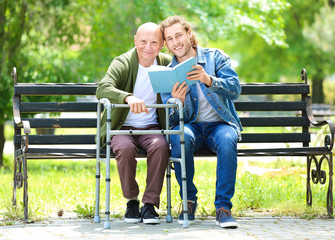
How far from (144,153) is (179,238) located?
3.33ft

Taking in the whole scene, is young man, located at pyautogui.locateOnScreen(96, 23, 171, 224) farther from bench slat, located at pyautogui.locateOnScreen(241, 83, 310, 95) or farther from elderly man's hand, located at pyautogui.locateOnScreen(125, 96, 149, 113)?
bench slat, located at pyautogui.locateOnScreen(241, 83, 310, 95)

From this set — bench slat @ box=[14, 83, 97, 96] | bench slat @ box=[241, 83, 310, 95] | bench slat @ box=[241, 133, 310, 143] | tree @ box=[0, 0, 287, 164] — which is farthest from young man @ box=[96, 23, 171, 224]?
tree @ box=[0, 0, 287, 164]

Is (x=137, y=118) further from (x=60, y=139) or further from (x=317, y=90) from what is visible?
(x=317, y=90)

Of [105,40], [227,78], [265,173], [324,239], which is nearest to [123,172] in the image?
[227,78]

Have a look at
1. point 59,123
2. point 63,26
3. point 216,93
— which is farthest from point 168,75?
point 63,26

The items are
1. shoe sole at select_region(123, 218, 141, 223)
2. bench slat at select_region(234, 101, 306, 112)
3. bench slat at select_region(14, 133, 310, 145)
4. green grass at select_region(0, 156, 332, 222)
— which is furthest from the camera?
bench slat at select_region(234, 101, 306, 112)

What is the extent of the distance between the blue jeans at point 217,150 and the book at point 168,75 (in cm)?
45

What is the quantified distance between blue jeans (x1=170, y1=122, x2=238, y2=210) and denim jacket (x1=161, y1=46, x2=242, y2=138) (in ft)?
0.33

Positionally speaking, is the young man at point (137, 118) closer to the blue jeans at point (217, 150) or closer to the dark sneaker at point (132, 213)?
the dark sneaker at point (132, 213)

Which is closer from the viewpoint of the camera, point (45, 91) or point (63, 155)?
point (63, 155)

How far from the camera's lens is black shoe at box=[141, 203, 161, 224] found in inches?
187

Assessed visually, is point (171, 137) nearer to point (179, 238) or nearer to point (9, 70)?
point (179, 238)

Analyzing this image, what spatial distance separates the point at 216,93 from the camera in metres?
4.90

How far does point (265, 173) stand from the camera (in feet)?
27.9
